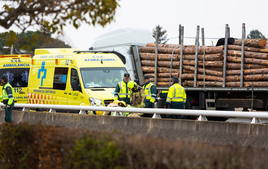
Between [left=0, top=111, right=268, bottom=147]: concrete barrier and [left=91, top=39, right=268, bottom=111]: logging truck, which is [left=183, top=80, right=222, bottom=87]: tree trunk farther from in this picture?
[left=0, top=111, right=268, bottom=147]: concrete barrier

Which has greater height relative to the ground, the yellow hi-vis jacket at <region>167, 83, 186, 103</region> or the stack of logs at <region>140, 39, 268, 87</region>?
the stack of logs at <region>140, 39, 268, 87</region>

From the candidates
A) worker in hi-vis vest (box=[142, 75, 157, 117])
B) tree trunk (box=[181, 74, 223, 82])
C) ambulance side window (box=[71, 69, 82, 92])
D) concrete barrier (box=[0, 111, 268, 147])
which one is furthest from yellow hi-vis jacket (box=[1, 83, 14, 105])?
tree trunk (box=[181, 74, 223, 82])

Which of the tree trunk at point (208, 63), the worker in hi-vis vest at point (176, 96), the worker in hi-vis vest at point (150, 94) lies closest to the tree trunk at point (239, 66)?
the tree trunk at point (208, 63)

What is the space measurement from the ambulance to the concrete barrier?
145 inches

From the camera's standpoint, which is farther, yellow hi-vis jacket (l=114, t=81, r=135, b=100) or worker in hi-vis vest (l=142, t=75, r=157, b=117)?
yellow hi-vis jacket (l=114, t=81, r=135, b=100)

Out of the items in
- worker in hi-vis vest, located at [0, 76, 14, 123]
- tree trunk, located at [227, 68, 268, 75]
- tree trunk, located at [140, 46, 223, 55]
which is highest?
tree trunk, located at [140, 46, 223, 55]

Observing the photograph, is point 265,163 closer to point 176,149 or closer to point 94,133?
point 176,149

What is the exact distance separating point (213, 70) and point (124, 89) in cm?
416

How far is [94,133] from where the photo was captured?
7.29 m

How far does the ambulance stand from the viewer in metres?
19.1

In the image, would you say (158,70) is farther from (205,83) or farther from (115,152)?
(115,152)

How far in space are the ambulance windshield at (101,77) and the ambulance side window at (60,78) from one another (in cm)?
80

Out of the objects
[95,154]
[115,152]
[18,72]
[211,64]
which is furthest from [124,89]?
[115,152]

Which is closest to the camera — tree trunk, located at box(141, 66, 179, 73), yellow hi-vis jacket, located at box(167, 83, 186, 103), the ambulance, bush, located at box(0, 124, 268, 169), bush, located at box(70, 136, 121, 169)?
bush, located at box(0, 124, 268, 169)
